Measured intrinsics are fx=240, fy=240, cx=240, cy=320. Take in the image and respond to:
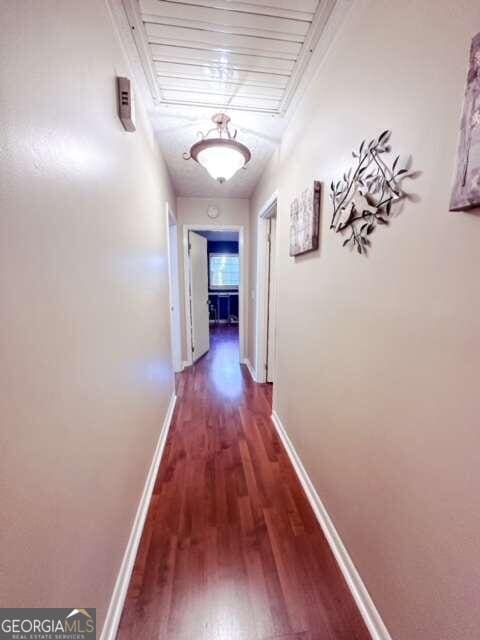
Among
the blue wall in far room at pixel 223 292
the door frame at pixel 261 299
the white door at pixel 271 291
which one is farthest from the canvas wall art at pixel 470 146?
the blue wall in far room at pixel 223 292

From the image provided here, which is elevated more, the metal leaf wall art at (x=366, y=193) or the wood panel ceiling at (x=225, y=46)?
the wood panel ceiling at (x=225, y=46)

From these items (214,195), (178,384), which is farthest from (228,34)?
(178,384)

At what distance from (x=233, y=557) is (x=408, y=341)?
4.30ft

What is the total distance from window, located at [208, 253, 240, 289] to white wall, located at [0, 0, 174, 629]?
5623 mm

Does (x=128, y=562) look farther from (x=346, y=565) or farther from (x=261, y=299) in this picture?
(x=261, y=299)

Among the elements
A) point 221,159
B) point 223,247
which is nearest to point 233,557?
point 221,159

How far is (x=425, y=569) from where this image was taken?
2.39 ft

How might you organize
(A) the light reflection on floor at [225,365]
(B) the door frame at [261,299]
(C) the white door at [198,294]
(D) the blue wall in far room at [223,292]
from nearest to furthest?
(B) the door frame at [261,299]
(A) the light reflection on floor at [225,365]
(C) the white door at [198,294]
(D) the blue wall in far room at [223,292]

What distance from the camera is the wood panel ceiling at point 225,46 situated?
3.32 ft

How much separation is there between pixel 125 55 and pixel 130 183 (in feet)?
1.95

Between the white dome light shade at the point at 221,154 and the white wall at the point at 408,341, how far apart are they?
0.52 meters

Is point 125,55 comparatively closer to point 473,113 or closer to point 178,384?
point 473,113

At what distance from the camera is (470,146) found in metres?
0.57

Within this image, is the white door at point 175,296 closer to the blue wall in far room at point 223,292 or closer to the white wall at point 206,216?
the white wall at point 206,216
